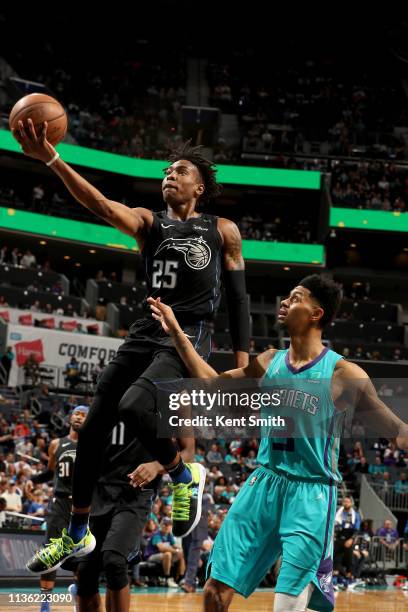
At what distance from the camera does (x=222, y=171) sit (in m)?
42.0

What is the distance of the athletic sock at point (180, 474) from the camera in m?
6.42

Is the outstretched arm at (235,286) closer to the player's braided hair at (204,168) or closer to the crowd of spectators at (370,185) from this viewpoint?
the player's braided hair at (204,168)

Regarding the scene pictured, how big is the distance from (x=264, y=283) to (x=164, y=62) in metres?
13.0

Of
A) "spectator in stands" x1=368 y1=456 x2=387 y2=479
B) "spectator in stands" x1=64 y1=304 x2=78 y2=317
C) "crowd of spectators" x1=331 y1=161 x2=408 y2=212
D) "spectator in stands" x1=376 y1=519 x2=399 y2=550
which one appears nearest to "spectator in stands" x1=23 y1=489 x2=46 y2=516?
"spectator in stands" x1=376 y1=519 x2=399 y2=550

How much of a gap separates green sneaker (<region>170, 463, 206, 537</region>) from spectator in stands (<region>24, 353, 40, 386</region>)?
23.6 meters

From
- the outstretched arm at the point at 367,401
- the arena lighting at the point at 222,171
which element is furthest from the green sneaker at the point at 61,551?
the arena lighting at the point at 222,171

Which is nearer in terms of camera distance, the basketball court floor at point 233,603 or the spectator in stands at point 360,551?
the basketball court floor at point 233,603

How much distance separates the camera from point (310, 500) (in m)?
5.61

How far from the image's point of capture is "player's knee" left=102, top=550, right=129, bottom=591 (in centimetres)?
666

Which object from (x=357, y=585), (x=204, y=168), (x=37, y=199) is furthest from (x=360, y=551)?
(x=37, y=199)

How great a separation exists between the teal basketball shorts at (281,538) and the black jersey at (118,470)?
155 cm

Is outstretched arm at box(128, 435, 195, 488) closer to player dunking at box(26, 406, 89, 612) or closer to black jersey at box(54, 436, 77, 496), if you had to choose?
player dunking at box(26, 406, 89, 612)

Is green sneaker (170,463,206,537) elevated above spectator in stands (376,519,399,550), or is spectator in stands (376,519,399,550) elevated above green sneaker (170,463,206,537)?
green sneaker (170,463,206,537)

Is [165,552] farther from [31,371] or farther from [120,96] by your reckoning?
[120,96]
